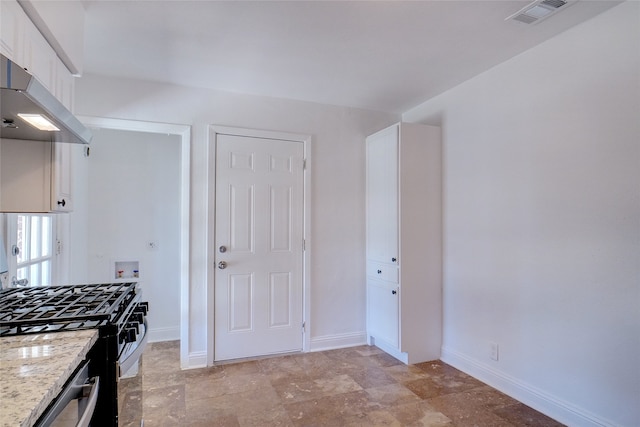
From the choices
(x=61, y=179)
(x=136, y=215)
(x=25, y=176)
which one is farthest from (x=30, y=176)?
(x=136, y=215)

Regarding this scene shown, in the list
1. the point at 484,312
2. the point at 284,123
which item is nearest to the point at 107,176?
the point at 284,123

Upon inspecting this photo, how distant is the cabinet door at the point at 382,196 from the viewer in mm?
3146

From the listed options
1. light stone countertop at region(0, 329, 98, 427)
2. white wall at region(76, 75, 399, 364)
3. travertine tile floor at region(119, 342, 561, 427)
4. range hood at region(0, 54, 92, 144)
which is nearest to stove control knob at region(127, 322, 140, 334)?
light stone countertop at region(0, 329, 98, 427)

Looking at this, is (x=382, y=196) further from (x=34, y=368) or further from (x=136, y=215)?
(x=34, y=368)

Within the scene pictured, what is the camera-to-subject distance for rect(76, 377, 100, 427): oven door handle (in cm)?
98

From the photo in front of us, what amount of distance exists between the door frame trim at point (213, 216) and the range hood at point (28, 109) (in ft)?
4.73

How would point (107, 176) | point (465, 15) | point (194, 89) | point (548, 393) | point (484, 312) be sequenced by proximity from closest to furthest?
point (465, 15) < point (548, 393) < point (484, 312) < point (194, 89) < point (107, 176)

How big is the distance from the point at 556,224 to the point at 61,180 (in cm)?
285

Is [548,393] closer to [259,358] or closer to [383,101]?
[259,358]

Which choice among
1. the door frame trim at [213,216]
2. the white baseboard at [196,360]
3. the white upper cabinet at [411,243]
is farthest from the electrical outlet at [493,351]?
the white baseboard at [196,360]

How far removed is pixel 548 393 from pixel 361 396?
3.94 ft

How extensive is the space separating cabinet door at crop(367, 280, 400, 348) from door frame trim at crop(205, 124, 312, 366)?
0.63m

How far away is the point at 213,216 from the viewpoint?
10.1ft

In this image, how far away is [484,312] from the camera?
2.73 meters
